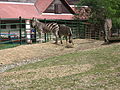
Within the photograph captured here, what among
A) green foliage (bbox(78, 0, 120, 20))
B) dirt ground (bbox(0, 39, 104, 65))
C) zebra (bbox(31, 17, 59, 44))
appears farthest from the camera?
green foliage (bbox(78, 0, 120, 20))

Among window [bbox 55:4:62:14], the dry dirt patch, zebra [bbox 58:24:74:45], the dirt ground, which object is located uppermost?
window [bbox 55:4:62:14]

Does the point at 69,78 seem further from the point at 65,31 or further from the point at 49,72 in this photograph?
the point at 65,31

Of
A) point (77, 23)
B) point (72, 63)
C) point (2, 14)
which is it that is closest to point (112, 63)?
point (72, 63)

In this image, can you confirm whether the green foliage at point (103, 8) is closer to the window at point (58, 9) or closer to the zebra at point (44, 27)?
the window at point (58, 9)

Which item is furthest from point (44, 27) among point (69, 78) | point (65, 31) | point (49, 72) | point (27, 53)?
point (69, 78)

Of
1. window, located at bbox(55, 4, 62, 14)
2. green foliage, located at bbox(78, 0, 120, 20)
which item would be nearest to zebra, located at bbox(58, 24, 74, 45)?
green foliage, located at bbox(78, 0, 120, 20)

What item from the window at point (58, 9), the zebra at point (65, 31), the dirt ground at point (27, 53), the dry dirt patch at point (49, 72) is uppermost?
the window at point (58, 9)

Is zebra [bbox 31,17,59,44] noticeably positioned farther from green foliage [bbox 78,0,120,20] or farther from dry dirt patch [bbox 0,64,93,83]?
dry dirt patch [bbox 0,64,93,83]

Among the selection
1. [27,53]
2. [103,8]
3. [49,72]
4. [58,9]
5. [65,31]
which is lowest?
[27,53]

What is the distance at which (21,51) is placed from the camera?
48.6 ft

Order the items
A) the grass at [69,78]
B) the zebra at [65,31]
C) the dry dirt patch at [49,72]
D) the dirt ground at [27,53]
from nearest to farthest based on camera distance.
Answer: the grass at [69,78]
the dry dirt patch at [49,72]
the dirt ground at [27,53]
the zebra at [65,31]

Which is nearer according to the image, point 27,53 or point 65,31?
point 27,53

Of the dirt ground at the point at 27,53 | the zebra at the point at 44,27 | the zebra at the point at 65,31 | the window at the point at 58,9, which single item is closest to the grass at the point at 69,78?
the dirt ground at the point at 27,53

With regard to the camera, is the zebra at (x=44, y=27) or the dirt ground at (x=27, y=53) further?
the zebra at (x=44, y=27)
